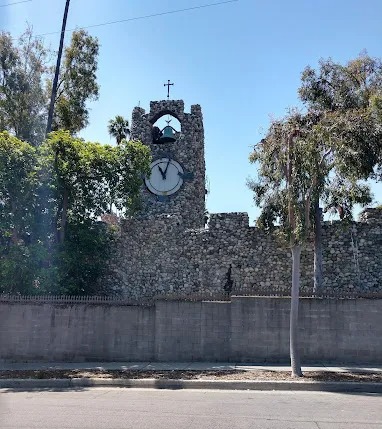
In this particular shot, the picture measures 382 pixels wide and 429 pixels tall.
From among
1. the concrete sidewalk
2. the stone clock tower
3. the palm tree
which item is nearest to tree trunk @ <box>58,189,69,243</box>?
the concrete sidewalk

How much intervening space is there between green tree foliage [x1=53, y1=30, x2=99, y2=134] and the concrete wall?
12397mm

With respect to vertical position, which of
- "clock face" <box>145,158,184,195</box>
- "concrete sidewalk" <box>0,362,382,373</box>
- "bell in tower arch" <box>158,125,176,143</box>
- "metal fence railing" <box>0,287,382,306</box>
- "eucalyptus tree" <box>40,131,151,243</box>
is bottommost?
"concrete sidewalk" <box>0,362,382,373</box>

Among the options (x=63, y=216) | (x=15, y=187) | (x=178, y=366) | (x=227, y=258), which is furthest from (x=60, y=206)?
(x=178, y=366)

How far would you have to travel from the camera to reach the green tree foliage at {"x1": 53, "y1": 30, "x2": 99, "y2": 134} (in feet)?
80.8

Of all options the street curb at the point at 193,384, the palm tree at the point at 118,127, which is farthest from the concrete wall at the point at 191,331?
the palm tree at the point at 118,127

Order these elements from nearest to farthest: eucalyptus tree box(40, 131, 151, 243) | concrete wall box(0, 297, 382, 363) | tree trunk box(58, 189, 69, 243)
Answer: concrete wall box(0, 297, 382, 363)
eucalyptus tree box(40, 131, 151, 243)
tree trunk box(58, 189, 69, 243)

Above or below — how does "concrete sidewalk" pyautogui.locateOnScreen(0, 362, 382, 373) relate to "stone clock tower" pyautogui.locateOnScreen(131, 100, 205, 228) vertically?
below

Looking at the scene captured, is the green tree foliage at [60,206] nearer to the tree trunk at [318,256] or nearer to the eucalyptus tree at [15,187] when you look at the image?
the eucalyptus tree at [15,187]

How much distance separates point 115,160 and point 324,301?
9.55m

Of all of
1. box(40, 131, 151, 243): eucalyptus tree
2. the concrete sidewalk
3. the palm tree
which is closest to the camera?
the concrete sidewalk

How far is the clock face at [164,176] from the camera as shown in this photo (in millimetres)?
26172

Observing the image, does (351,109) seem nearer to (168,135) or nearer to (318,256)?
(318,256)

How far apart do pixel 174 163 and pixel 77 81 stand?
21.5 ft

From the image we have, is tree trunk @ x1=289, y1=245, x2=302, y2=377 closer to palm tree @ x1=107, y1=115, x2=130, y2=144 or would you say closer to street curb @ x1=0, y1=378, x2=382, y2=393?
street curb @ x1=0, y1=378, x2=382, y2=393
